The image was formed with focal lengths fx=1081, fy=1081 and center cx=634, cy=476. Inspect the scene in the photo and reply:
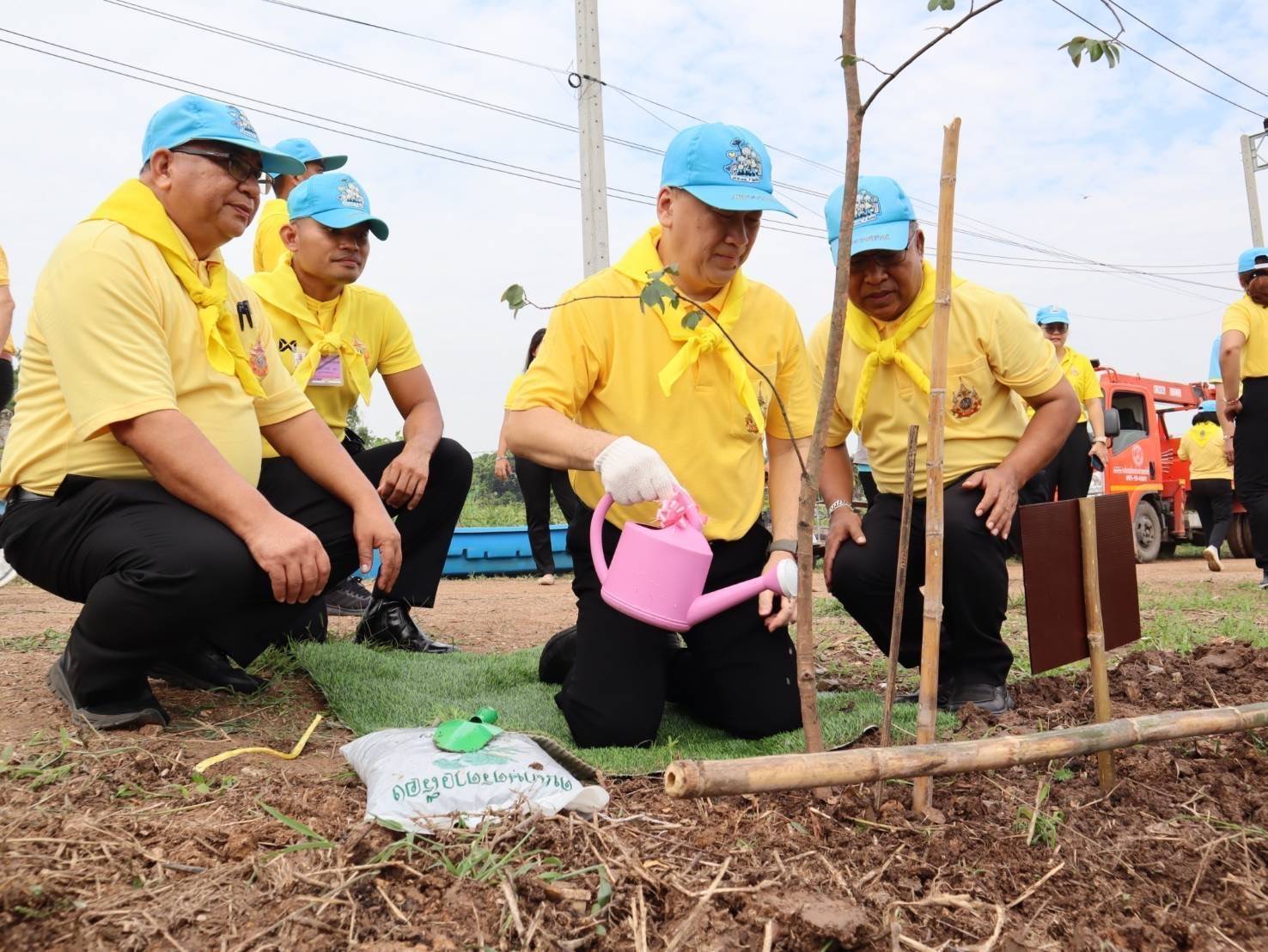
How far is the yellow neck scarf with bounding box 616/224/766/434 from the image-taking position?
2578mm

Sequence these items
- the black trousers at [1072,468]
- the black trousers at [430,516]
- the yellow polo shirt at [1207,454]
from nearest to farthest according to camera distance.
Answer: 1. the black trousers at [430,516]
2. the black trousers at [1072,468]
3. the yellow polo shirt at [1207,454]

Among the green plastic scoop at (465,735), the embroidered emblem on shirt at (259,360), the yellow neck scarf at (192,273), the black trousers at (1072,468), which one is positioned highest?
the yellow neck scarf at (192,273)

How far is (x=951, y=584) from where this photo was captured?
2.87m

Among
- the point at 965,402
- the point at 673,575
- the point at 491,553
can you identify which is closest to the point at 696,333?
the point at 673,575

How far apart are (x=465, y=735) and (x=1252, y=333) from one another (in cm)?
506

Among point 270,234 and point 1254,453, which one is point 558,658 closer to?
point 270,234

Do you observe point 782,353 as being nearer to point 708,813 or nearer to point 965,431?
point 965,431

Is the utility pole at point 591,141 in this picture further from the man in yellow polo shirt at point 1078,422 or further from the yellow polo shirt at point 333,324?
the yellow polo shirt at point 333,324

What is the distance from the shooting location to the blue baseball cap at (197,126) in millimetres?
2443

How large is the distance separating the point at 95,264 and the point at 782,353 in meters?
1.64

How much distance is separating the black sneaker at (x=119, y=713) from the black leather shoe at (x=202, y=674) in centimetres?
36

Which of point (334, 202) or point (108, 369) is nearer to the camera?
point (108, 369)

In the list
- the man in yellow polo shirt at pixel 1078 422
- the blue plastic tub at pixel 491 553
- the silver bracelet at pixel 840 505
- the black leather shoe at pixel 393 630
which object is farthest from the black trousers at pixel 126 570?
the blue plastic tub at pixel 491 553

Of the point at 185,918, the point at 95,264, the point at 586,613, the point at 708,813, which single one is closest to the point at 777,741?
the point at 586,613
